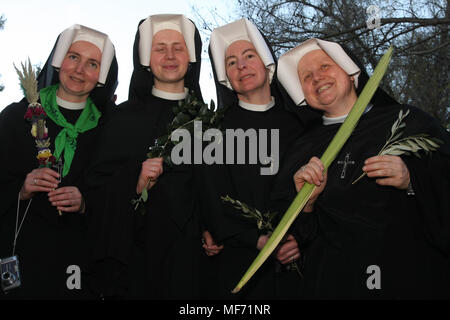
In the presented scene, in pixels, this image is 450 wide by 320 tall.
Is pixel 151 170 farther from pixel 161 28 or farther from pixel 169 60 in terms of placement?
pixel 161 28

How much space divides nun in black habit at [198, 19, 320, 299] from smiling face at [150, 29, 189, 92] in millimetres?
299

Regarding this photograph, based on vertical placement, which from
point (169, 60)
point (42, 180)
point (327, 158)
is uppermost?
point (169, 60)

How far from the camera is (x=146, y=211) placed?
4.12 metres

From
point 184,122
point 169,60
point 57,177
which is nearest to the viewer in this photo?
point 184,122

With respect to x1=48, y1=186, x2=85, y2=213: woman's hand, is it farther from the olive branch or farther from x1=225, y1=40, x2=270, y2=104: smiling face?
x1=225, y1=40, x2=270, y2=104: smiling face

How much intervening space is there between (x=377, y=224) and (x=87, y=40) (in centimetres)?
294

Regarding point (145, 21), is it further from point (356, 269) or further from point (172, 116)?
point (356, 269)

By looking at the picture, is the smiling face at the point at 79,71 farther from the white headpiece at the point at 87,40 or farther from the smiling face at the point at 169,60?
the smiling face at the point at 169,60

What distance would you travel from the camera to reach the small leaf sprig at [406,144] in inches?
133

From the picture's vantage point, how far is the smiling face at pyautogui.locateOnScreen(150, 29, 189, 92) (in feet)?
14.4

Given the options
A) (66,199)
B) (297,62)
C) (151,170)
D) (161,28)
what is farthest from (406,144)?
(66,199)

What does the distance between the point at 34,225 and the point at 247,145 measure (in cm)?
190

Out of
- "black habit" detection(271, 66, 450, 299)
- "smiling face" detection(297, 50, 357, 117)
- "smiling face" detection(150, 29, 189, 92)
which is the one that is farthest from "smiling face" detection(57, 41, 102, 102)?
"black habit" detection(271, 66, 450, 299)

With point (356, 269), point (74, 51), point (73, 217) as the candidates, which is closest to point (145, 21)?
point (74, 51)
